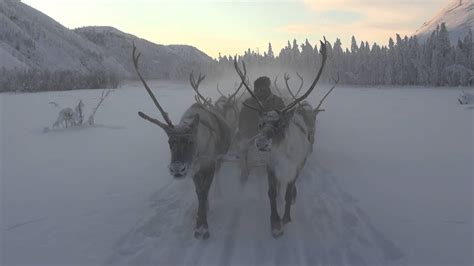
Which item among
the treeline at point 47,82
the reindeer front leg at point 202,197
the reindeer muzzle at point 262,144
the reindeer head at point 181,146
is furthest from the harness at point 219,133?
the treeline at point 47,82

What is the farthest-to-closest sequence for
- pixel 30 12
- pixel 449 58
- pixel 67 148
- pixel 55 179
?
pixel 30 12 → pixel 449 58 → pixel 67 148 → pixel 55 179

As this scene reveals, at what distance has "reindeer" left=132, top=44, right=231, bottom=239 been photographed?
5043 millimetres

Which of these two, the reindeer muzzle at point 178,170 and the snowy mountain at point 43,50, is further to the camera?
the snowy mountain at point 43,50

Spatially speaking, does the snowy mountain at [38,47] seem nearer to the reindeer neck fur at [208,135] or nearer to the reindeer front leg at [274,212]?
the reindeer neck fur at [208,135]

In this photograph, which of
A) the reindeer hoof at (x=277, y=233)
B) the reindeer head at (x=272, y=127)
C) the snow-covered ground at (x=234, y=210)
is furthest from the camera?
the reindeer hoof at (x=277, y=233)

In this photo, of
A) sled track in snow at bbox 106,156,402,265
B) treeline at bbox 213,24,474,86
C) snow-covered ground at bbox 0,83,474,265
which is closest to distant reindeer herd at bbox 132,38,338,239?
sled track in snow at bbox 106,156,402,265

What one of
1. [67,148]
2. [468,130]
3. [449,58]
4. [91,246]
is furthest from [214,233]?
[449,58]

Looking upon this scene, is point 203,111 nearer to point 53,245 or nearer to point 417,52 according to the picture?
point 53,245

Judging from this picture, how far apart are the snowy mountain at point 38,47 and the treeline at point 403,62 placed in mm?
74690

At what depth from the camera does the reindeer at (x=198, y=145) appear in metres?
5.04

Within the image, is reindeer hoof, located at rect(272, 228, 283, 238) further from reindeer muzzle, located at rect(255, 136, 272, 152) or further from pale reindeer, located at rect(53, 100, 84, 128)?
pale reindeer, located at rect(53, 100, 84, 128)

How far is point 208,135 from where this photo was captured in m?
6.02

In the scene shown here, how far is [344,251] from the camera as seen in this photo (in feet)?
17.4

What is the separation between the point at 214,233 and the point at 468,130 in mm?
12605
